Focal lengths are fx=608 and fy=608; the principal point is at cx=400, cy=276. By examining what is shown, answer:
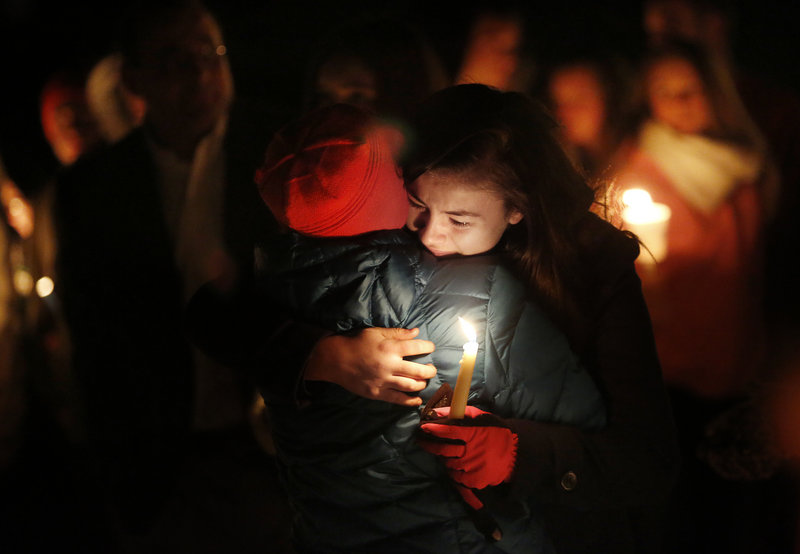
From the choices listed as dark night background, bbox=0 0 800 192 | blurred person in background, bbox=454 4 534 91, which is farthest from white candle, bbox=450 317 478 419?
dark night background, bbox=0 0 800 192

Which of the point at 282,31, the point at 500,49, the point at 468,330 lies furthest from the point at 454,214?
the point at 282,31

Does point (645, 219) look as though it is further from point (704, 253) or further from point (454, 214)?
point (454, 214)

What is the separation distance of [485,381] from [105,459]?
6.25ft

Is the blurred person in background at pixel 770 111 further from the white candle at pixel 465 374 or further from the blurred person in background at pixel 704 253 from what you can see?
the white candle at pixel 465 374

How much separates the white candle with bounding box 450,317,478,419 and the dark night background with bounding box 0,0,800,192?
2.00 metres

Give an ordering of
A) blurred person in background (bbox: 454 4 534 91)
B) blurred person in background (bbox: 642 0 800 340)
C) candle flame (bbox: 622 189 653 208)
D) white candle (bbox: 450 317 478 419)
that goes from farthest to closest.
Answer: blurred person in background (bbox: 454 4 534 91) < blurred person in background (bbox: 642 0 800 340) < candle flame (bbox: 622 189 653 208) < white candle (bbox: 450 317 478 419)

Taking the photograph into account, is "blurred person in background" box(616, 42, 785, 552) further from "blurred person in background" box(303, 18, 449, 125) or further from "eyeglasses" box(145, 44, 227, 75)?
"eyeglasses" box(145, 44, 227, 75)

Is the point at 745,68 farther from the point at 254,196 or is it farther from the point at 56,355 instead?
the point at 56,355

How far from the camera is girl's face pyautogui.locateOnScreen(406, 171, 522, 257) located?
1057 mm

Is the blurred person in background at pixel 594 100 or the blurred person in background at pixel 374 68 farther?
the blurred person in background at pixel 594 100

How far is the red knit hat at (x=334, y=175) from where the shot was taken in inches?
38.4

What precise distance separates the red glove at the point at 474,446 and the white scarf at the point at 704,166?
4.81 feet

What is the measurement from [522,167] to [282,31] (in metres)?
2.36

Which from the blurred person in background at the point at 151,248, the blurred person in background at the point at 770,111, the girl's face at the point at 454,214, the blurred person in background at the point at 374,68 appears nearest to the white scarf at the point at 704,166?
the blurred person in background at the point at 770,111
